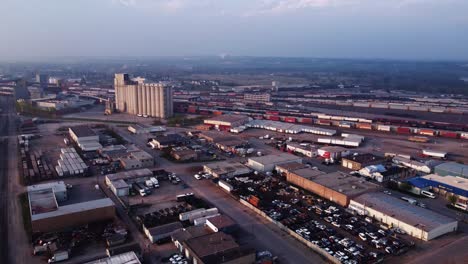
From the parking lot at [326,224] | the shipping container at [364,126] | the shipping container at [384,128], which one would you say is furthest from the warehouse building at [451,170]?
the shipping container at [364,126]

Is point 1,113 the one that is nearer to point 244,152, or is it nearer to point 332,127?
point 244,152

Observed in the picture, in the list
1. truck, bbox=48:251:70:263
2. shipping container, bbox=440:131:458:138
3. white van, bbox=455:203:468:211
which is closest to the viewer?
truck, bbox=48:251:70:263

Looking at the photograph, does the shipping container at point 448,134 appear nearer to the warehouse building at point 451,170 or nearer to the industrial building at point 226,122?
the warehouse building at point 451,170

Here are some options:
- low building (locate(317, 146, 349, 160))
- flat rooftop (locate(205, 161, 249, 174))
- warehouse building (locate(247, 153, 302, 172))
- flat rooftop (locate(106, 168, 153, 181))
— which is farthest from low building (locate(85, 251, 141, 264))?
low building (locate(317, 146, 349, 160))

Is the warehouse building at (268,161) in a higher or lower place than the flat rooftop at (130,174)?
higher

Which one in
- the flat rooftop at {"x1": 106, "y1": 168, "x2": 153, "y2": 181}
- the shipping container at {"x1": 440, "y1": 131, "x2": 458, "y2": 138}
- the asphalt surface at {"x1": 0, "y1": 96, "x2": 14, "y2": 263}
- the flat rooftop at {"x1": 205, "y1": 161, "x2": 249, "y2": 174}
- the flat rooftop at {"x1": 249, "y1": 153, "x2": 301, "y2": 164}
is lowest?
the asphalt surface at {"x1": 0, "y1": 96, "x2": 14, "y2": 263}

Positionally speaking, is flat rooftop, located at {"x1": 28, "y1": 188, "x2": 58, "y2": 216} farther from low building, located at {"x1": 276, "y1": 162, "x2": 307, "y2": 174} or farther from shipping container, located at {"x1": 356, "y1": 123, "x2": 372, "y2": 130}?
shipping container, located at {"x1": 356, "y1": 123, "x2": 372, "y2": 130}

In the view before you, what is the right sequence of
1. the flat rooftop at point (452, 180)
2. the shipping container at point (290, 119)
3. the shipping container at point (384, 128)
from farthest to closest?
the shipping container at point (290, 119) → the shipping container at point (384, 128) → the flat rooftop at point (452, 180)
